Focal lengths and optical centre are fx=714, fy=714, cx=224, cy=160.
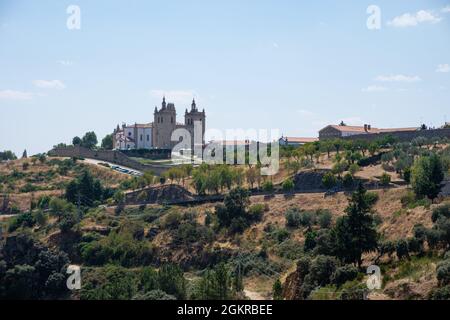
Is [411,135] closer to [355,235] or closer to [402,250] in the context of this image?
[355,235]

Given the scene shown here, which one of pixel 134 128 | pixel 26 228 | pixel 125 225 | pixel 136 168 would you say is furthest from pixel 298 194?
pixel 134 128

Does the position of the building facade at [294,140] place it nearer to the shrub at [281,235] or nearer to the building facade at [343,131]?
the building facade at [343,131]

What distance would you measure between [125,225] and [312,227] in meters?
17.0

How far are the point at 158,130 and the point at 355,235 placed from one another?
195ft

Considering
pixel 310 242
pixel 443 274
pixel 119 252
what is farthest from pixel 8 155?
pixel 443 274

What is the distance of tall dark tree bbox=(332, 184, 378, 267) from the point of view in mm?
38750

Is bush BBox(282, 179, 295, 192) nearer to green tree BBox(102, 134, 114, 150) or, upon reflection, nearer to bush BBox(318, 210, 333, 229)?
bush BBox(318, 210, 333, 229)

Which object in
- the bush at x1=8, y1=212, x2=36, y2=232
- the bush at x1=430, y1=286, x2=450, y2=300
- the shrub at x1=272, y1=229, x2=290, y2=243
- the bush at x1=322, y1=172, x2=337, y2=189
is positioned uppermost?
the bush at x1=322, y1=172, x2=337, y2=189

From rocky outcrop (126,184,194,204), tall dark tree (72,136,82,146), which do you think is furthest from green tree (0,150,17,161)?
rocky outcrop (126,184,194,204)

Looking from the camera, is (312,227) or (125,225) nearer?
(312,227)

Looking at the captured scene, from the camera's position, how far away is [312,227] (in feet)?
168

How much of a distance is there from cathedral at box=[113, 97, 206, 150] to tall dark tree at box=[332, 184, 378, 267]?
57740mm
